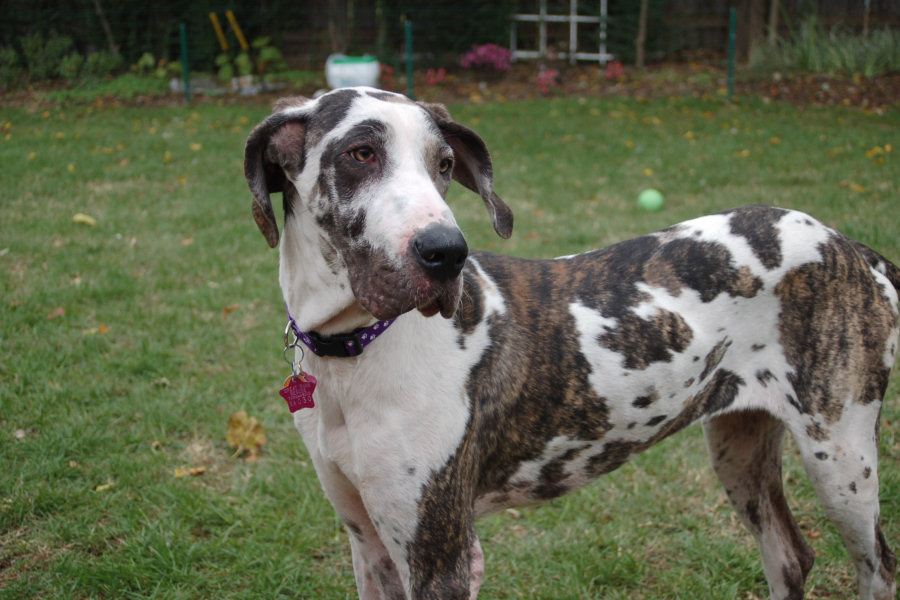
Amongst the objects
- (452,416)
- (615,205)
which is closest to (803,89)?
(615,205)

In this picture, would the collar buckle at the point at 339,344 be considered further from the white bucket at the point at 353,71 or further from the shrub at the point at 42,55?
the shrub at the point at 42,55

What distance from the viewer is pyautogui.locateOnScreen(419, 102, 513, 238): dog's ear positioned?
2590mm

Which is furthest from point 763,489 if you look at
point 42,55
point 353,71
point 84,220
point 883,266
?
point 42,55

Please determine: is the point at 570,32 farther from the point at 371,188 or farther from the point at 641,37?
the point at 371,188

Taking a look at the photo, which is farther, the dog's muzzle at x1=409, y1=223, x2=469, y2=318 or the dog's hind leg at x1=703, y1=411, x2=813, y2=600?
the dog's hind leg at x1=703, y1=411, x2=813, y2=600

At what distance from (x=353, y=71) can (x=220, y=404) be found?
10.5 m

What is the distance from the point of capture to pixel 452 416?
233cm

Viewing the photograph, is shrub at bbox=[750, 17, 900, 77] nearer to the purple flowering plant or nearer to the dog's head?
the purple flowering plant

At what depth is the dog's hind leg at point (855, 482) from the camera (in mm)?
2695

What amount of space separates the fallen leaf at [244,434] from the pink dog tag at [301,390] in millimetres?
1834

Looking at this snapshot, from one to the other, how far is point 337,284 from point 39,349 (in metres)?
3.44

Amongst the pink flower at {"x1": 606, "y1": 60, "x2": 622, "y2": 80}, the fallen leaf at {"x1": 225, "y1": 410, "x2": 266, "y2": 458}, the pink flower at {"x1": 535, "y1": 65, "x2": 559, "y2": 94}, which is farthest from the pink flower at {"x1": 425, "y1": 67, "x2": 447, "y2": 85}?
the fallen leaf at {"x1": 225, "y1": 410, "x2": 266, "y2": 458}

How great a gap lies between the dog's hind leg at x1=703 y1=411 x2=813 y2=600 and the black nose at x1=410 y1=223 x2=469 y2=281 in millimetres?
1590

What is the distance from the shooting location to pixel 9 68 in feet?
49.4
